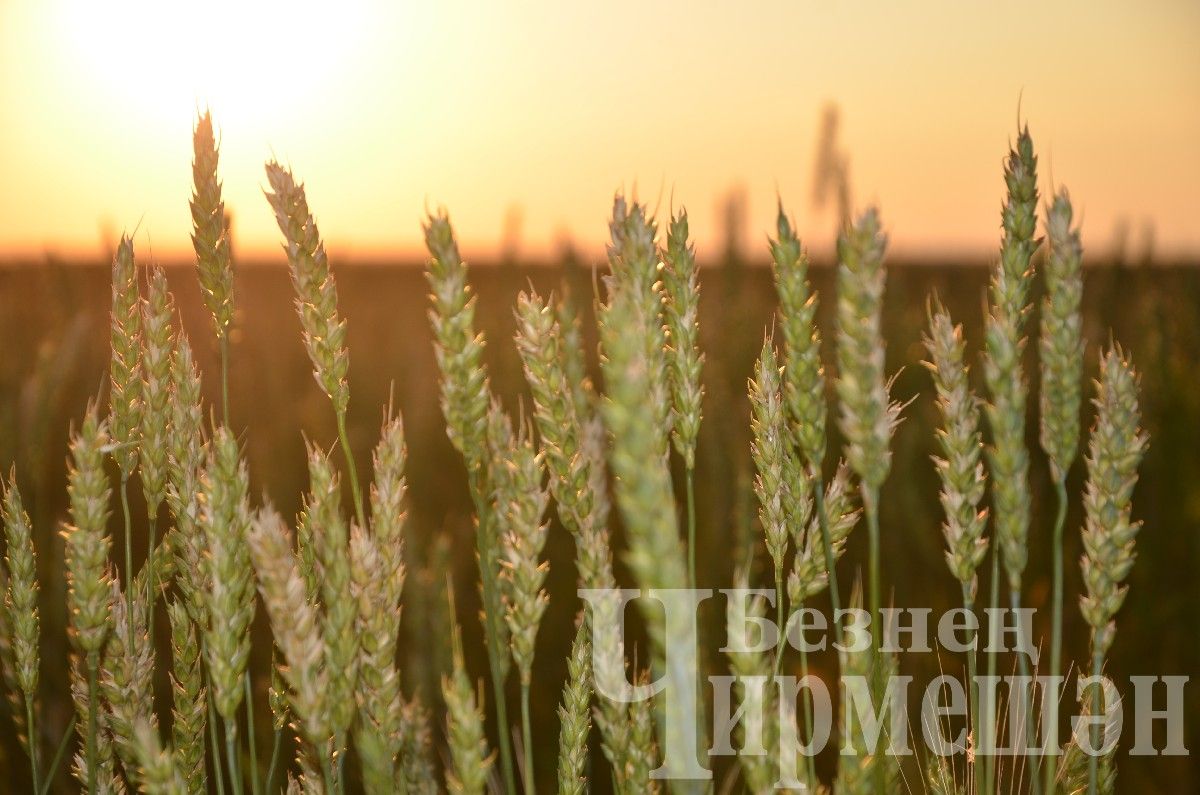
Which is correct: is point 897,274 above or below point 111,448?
above

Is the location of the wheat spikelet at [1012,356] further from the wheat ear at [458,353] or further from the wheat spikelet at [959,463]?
the wheat ear at [458,353]

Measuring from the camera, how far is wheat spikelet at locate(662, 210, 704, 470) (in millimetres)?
1117

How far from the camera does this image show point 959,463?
1.08m

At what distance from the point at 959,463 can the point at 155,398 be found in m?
1.02

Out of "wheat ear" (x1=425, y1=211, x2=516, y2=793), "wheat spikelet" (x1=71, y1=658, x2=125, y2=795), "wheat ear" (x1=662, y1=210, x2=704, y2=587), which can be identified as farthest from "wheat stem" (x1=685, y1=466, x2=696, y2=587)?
"wheat spikelet" (x1=71, y1=658, x2=125, y2=795)

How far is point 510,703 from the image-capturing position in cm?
311

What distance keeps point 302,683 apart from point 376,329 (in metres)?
6.44

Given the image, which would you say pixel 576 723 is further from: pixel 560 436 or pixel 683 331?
pixel 683 331

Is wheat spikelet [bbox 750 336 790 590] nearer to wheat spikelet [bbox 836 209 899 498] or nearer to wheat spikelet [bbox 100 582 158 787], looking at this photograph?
wheat spikelet [bbox 836 209 899 498]

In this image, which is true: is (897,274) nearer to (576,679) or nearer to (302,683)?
(576,679)

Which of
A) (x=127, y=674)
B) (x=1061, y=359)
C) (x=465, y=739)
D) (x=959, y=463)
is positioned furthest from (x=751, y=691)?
(x=127, y=674)

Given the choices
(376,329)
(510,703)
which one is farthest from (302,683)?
(376,329)

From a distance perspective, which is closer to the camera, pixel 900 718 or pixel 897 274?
pixel 900 718

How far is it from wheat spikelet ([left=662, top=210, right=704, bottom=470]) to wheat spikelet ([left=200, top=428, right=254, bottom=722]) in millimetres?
511
